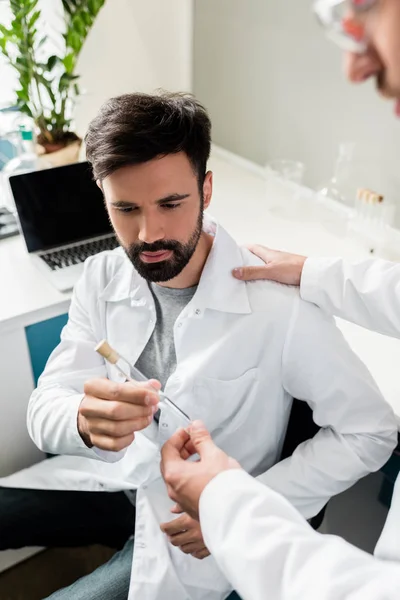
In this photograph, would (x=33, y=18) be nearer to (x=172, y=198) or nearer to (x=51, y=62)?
(x=51, y=62)

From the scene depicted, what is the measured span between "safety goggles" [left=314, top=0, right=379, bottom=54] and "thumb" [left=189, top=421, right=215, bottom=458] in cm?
65

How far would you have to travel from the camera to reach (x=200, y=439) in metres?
0.94

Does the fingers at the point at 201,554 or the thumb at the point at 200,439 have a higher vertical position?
the thumb at the point at 200,439

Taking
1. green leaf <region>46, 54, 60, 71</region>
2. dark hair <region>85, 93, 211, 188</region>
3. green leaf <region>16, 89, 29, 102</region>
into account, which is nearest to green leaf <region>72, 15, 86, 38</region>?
green leaf <region>46, 54, 60, 71</region>

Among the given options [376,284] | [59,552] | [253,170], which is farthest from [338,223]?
[59,552]

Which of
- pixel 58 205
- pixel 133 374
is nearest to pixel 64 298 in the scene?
pixel 58 205

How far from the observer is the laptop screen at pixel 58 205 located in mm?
1615

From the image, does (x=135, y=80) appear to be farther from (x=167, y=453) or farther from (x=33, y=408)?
(x=167, y=453)

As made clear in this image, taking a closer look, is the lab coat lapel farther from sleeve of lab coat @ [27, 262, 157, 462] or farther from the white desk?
the white desk

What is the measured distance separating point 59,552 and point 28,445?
13.8 inches

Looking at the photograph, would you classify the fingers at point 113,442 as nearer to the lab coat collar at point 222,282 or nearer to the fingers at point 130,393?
the fingers at point 130,393

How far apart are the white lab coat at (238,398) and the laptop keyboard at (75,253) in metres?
0.49

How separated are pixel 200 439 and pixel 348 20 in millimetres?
688

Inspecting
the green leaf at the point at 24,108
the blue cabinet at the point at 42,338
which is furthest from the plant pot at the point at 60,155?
the blue cabinet at the point at 42,338
